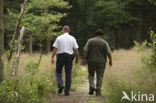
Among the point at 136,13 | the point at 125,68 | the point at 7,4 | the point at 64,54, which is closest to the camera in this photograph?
the point at 64,54

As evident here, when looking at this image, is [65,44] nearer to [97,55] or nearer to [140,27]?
[97,55]

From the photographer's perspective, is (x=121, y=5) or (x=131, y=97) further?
(x=121, y=5)

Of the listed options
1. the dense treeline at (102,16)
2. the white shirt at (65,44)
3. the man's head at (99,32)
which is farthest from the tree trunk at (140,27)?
the white shirt at (65,44)

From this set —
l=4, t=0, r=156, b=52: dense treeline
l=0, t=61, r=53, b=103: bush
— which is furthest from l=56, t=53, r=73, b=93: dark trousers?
l=4, t=0, r=156, b=52: dense treeline

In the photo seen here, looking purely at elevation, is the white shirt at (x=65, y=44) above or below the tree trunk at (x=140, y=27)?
above

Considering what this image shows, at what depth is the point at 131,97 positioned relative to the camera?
6.31 meters

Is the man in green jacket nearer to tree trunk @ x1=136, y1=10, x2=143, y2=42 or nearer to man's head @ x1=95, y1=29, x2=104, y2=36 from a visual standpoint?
man's head @ x1=95, y1=29, x2=104, y2=36

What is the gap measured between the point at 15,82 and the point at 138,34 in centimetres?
3433

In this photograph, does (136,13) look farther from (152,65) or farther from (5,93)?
(5,93)

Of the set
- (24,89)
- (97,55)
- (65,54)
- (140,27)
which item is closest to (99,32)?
(97,55)

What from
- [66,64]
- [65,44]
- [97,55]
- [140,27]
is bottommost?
[140,27]

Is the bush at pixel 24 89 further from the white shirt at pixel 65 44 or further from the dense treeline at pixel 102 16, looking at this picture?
the dense treeline at pixel 102 16

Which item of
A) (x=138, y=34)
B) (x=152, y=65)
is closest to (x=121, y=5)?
(x=138, y=34)

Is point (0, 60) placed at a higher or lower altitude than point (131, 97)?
higher
